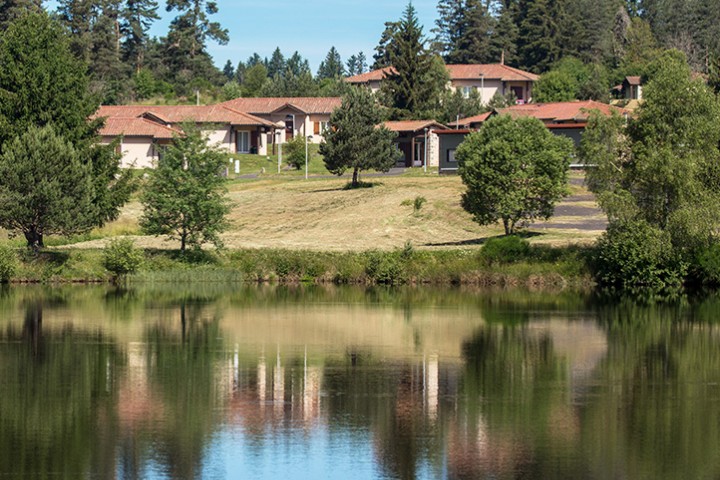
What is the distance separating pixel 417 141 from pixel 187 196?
54.4 meters

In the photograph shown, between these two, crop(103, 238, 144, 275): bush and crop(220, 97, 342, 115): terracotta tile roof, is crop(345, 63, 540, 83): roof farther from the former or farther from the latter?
crop(103, 238, 144, 275): bush

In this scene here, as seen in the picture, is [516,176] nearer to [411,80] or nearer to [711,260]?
[711,260]

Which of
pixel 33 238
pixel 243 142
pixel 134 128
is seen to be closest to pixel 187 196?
pixel 33 238

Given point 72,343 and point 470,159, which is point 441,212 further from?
point 72,343

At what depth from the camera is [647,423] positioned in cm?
3316

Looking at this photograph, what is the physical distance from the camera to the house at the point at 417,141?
12050 cm

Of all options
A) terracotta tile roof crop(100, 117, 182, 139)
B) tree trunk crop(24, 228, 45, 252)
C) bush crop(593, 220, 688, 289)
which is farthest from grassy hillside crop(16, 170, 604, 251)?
terracotta tile roof crop(100, 117, 182, 139)

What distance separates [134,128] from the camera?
118m

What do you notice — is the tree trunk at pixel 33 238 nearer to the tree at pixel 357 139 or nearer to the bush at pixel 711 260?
the tree at pixel 357 139

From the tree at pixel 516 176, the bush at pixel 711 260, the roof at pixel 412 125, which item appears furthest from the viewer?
the roof at pixel 412 125

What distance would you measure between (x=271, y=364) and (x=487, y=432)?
40.0 ft

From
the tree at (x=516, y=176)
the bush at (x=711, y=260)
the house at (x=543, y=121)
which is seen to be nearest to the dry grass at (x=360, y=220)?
the tree at (x=516, y=176)

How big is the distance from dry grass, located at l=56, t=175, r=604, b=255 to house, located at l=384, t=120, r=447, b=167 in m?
19.5

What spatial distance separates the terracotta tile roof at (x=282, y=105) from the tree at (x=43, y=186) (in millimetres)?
68891
